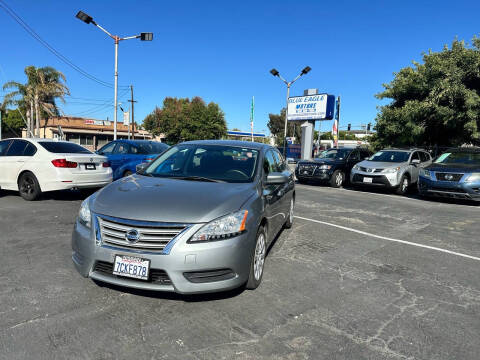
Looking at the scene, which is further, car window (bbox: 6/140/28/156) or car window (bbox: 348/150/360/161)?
car window (bbox: 348/150/360/161)

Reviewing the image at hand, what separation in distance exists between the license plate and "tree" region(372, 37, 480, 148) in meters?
15.2

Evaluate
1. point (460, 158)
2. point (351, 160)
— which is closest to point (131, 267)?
point (460, 158)

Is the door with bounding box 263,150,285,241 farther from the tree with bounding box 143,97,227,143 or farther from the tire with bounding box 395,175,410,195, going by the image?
the tree with bounding box 143,97,227,143

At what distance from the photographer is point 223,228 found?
9.89 ft

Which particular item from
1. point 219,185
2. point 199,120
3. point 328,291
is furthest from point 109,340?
point 199,120

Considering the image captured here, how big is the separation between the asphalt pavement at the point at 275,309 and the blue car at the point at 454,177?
15.8ft

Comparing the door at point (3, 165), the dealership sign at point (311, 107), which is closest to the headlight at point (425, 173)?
the door at point (3, 165)

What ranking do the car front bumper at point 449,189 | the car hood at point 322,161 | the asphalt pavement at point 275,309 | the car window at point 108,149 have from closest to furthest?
the asphalt pavement at point 275,309 → the car front bumper at point 449,189 → the car window at point 108,149 → the car hood at point 322,161

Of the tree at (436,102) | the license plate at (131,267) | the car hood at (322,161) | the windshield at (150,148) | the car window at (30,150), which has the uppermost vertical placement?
the tree at (436,102)

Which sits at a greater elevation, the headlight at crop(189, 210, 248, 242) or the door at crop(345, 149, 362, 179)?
the door at crop(345, 149, 362, 179)

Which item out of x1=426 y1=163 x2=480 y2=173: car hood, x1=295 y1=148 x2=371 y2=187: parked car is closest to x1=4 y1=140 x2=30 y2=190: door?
x1=295 y1=148 x2=371 y2=187: parked car

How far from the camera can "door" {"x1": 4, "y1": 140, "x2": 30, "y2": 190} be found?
8046 mm

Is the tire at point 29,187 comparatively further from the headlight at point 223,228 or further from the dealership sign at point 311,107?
the dealership sign at point 311,107

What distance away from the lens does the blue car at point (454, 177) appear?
30.9 ft
